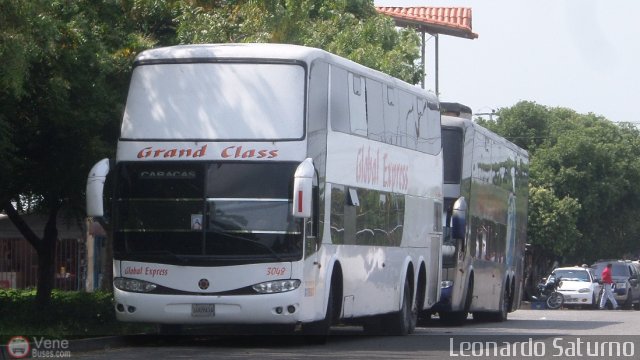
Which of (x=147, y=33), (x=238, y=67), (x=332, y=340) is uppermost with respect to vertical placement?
(x=147, y=33)

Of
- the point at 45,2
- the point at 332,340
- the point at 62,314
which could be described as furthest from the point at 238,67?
the point at 62,314

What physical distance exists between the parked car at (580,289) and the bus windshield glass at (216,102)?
109 feet

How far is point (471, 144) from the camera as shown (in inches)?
1109

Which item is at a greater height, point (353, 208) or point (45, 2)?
point (45, 2)

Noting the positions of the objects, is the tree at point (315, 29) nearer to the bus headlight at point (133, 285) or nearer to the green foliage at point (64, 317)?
the green foliage at point (64, 317)

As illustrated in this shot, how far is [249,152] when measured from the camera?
58.5 feet

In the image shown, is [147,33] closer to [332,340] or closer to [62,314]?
[62,314]

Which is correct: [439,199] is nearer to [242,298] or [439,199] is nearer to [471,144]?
[471,144]

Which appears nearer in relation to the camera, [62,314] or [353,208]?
[353,208]

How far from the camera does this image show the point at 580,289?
49594 mm

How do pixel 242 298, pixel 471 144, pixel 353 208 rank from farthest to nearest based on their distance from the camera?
pixel 471 144, pixel 353 208, pixel 242 298

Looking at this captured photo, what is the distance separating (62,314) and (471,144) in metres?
9.27

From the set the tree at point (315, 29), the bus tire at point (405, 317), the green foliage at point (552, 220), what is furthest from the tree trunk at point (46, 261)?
the green foliage at point (552, 220)

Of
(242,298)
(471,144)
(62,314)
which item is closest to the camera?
(242,298)
